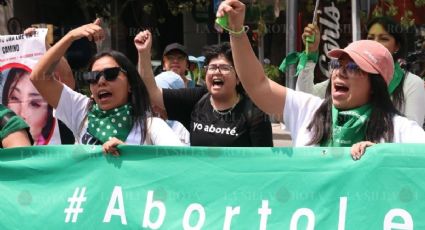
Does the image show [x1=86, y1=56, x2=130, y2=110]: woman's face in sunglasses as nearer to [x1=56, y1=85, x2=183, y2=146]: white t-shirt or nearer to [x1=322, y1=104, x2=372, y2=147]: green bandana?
[x1=56, y1=85, x2=183, y2=146]: white t-shirt

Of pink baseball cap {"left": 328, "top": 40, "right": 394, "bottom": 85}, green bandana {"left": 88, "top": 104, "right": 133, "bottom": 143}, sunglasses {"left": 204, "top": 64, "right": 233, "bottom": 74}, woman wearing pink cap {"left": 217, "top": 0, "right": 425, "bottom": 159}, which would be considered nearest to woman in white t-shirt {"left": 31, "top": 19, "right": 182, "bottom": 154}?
green bandana {"left": 88, "top": 104, "right": 133, "bottom": 143}

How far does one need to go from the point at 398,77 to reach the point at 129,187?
1.66 m

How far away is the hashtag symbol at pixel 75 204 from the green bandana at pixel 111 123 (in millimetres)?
294

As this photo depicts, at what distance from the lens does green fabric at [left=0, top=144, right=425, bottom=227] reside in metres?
3.24

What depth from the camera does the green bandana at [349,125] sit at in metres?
3.31

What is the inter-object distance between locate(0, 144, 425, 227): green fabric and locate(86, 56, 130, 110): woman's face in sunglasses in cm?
27

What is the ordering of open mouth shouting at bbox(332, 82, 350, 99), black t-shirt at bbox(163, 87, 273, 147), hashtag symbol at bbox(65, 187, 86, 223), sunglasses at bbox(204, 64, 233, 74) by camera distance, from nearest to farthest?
open mouth shouting at bbox(332, 82, 350, 99), hashtag symbol at bbox(65, 187, 86, 223), black t-shirt at bbox(163, 87, 273, 147), sunglasses at bbox(204, 64, 233, 74)

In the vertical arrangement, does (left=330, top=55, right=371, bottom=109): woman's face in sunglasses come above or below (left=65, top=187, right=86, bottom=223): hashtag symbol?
above

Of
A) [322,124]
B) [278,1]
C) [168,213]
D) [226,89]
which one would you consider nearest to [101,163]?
[168,213]

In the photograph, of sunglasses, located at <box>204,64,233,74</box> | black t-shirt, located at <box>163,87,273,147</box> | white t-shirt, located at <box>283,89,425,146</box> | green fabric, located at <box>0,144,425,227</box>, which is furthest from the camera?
sunglasses, located at <box>204,64,233,74</box>

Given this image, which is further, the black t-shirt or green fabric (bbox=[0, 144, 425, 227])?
the black t-shirt

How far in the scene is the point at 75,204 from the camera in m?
3.78

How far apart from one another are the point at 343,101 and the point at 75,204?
4.48 feet

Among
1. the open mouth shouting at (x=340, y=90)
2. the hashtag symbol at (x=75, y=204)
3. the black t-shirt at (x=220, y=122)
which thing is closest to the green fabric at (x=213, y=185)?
the hashtag symbol at (x=75, y=204)
